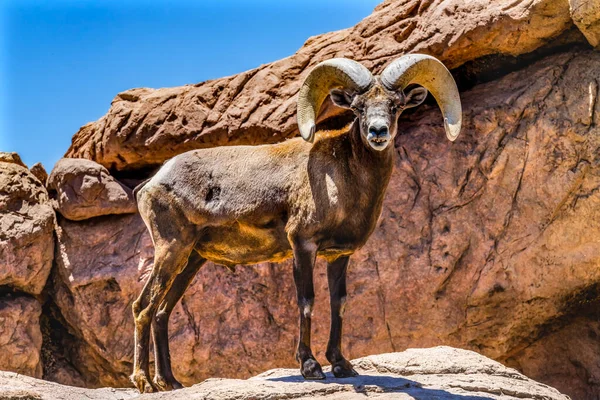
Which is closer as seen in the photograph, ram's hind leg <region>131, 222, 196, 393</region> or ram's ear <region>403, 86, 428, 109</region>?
ram's ear <region>403, 86, 428, 109</region>

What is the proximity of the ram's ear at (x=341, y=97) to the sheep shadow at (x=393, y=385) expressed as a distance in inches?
104

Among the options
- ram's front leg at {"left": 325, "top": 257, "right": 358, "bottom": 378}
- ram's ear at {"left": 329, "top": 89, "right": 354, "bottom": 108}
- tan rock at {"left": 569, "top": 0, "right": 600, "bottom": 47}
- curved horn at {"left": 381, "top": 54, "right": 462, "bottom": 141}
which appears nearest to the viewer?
ram's front leg at {"left": 325, "top": 257, "right": 358, "bottom": 378}

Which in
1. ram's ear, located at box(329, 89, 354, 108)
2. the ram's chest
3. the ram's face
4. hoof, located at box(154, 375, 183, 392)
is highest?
ram's ear, located at box(329, 89, 354, 108)

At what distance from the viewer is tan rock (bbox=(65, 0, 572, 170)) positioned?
35.7ft

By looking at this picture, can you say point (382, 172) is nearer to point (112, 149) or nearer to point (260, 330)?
point (260, 330)

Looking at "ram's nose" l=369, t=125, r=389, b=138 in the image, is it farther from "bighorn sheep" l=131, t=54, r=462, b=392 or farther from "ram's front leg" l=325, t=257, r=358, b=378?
"ram's front leg" l=325, t=257, r=358, b=378

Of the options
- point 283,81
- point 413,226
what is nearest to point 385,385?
point 413,226

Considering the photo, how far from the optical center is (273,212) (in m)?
8.09

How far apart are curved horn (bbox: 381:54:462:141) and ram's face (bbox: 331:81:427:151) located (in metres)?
0.14

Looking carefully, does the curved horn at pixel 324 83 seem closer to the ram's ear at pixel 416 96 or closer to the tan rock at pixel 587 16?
the ram's ear at pixel 416 96

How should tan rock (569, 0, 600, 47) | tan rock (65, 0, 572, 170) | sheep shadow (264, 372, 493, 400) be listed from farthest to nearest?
tan rock (65, 0, 572, 170) → tan rock (569, 0, 600, 47) → sheep shadow (264, 372, 493, 400)

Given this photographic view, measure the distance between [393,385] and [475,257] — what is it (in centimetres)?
432

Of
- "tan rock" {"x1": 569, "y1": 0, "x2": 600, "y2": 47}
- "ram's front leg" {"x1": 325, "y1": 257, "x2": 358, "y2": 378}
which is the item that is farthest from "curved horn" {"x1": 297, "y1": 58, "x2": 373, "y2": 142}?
"tan rock" {"x1": 569, "y1": 0, "x2": 600, "y2": 47}

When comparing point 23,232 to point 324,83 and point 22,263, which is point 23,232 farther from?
point 324,83
